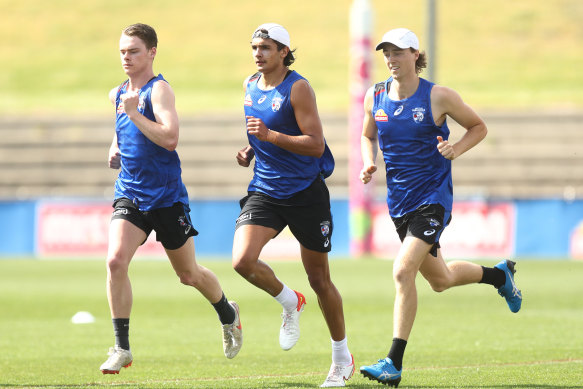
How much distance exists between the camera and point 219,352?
29.9ft

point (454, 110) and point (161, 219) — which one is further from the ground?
point (454, 110)

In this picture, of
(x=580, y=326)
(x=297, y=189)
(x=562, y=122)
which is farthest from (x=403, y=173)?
(x=562, y=122)

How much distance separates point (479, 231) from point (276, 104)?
1623cm

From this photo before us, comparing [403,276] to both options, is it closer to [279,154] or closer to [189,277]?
[279,154]

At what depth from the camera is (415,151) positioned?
23.5ft

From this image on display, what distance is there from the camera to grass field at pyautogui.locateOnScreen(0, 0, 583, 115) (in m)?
41.1

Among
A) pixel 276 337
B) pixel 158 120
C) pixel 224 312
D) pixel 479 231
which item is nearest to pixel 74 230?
pixel 479 231

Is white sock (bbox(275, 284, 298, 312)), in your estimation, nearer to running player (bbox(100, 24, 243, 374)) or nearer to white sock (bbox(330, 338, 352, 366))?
white sock (bbox(330, 338, 352, 366))

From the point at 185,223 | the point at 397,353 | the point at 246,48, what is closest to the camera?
the point at 397,353

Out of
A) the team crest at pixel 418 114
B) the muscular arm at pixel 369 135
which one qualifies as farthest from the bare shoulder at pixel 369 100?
the team crest at pixel 418 114

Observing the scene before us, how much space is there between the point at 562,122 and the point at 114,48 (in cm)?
2733

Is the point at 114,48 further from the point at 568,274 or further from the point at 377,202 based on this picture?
the point at 568,274

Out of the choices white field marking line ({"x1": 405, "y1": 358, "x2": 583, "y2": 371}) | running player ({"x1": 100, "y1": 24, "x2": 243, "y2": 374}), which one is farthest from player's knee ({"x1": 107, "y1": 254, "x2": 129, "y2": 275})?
white field marking line ({"x1": 405, "y1": 358, "x2": 583, "y2": 371})

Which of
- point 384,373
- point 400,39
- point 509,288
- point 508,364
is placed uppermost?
point 400,39
